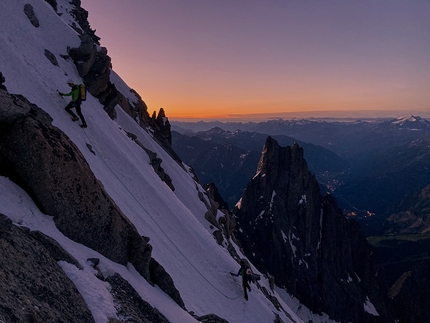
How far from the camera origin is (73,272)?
1045 centimetres

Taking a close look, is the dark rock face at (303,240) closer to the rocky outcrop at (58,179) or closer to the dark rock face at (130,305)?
the rocky outcrop at (58,179)

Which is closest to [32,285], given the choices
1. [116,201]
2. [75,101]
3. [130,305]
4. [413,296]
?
[130,305]

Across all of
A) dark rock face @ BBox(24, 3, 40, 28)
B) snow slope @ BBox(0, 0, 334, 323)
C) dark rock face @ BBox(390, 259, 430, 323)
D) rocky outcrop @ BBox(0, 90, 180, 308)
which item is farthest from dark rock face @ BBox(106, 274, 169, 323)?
dark rock face @ BBox(390, 259, 430, 323)

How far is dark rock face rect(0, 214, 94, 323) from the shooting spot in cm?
737

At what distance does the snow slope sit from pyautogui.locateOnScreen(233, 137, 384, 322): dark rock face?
7758cm

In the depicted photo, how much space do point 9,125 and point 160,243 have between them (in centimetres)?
1371

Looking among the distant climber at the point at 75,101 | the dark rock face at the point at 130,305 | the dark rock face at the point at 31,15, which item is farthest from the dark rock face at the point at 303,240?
the dark rock face at the point at 130,305

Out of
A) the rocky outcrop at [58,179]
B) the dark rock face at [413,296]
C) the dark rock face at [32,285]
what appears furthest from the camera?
the dark rock face at [413,296]

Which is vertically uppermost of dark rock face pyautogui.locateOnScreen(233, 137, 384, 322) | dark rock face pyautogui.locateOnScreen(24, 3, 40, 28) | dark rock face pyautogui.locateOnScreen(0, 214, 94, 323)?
dark rock face pyautogui.locateOnScreen(24, 3, 40, 28)

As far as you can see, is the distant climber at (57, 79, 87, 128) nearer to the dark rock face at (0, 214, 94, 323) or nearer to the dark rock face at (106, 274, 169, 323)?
the dark rock face at (0, 214, 94, 323)

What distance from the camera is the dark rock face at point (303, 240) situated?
10081cm

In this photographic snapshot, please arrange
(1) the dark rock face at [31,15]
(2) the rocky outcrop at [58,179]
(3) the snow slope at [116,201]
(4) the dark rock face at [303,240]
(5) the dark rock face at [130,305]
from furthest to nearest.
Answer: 1. (4) the dark rock face at [303,240]
2. (1) the dark rock face at [31,15]
3. (3) the snow slope at [116,201]
4. (2) the rocky outcrop at [58,179]
5. (5) the dark rock face at [130,305]

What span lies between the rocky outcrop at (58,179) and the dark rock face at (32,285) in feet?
8.04

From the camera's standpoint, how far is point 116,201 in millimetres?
19516
